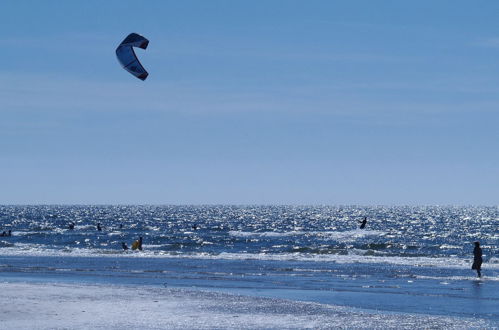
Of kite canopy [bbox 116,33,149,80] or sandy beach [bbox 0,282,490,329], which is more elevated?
kite canopy [bbox 116,33,149,80]

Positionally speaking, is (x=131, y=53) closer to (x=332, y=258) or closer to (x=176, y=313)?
(x=176, y=313)

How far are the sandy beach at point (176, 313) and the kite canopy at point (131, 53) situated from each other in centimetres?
626

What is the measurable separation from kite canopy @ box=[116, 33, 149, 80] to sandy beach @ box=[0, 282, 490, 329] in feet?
20.6

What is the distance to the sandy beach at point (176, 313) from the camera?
60.6 ft

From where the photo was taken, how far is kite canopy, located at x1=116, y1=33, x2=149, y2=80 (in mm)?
22234

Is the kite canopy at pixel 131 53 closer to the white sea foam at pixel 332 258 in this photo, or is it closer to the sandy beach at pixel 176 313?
the sandy beach at pixel 176 313

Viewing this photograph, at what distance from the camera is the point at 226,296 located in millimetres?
24516

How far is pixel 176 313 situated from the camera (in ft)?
66.5

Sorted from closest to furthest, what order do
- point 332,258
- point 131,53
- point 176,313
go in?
1. point 176,313
2. point 131,53
3. point 332,258

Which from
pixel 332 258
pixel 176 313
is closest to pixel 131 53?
pixel 176 313

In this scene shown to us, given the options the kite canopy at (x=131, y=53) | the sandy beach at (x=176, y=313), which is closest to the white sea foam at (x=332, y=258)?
the sandy beach at (x=176, y=313)

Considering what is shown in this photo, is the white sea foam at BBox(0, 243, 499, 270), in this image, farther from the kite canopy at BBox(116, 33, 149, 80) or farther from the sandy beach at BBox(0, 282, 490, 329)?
the kite canopy at BBox(116, 33, 149, 80)

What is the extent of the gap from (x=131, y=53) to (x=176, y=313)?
7501 mm

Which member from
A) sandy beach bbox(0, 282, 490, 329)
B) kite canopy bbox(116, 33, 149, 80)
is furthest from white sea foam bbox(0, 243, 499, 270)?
kite canopy bbox(116, 33, 149, 80)
